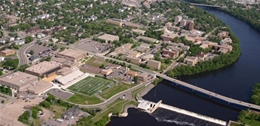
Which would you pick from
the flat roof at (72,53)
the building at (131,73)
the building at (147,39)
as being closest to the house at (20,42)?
the flat roof at (72,53)

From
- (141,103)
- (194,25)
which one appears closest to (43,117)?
(141,103)

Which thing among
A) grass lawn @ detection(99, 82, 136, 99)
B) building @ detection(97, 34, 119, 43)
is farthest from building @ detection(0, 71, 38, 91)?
building @ detection(97, 34, 119, 43)

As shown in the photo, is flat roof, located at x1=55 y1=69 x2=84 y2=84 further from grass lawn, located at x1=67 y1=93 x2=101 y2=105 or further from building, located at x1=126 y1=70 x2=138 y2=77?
building, located at x1=126 y1=70 x2=138 y2=77

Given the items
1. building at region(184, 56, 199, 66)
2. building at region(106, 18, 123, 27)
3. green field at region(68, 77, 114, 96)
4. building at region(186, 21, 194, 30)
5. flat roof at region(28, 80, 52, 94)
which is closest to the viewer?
flat roof at region(28, 80, 52, 94)

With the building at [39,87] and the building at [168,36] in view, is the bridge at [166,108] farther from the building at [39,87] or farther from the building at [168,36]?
the building at [168,36]

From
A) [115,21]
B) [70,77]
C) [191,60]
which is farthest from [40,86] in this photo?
[115,21]

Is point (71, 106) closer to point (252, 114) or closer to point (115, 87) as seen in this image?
point (115, 87)

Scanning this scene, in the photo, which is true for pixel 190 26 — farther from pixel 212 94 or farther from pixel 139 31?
pixel 212 94
